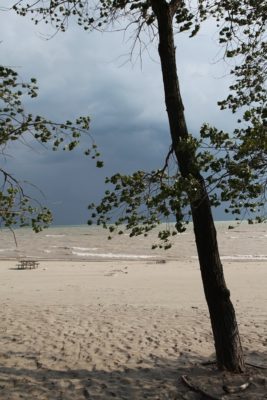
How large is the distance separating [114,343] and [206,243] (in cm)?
400

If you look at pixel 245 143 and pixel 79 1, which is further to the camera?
pixel 79 1

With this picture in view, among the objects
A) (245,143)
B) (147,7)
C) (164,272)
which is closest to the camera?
(245,143)

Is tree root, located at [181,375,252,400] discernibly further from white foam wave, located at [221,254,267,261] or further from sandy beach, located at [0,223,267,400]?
white foam wave, located at [221,254,267,261]

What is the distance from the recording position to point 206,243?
7.03m

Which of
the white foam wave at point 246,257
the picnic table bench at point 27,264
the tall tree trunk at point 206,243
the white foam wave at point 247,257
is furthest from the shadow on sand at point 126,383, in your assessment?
the white foam wave at point 247,257

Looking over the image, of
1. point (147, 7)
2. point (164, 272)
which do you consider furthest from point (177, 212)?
point (164, 272)

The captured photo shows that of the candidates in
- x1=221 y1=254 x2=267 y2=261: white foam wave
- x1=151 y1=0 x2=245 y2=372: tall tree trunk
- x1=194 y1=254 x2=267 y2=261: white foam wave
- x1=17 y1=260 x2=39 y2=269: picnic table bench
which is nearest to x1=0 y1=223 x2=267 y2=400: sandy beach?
x1=151 y1=0 x2=245 y2=372: tall tree trunk

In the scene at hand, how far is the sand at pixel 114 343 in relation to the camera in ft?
22.9

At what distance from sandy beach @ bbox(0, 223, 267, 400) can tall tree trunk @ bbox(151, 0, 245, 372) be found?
45 centimetres

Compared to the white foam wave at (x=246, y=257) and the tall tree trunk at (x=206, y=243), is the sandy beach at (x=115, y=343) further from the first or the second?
the white foam wave at (x=246, y=257)

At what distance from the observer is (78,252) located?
47.4 m

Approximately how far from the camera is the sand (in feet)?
22.9

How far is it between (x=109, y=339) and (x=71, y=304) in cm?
657

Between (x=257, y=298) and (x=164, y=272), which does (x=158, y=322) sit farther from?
(x=164, y=272)
